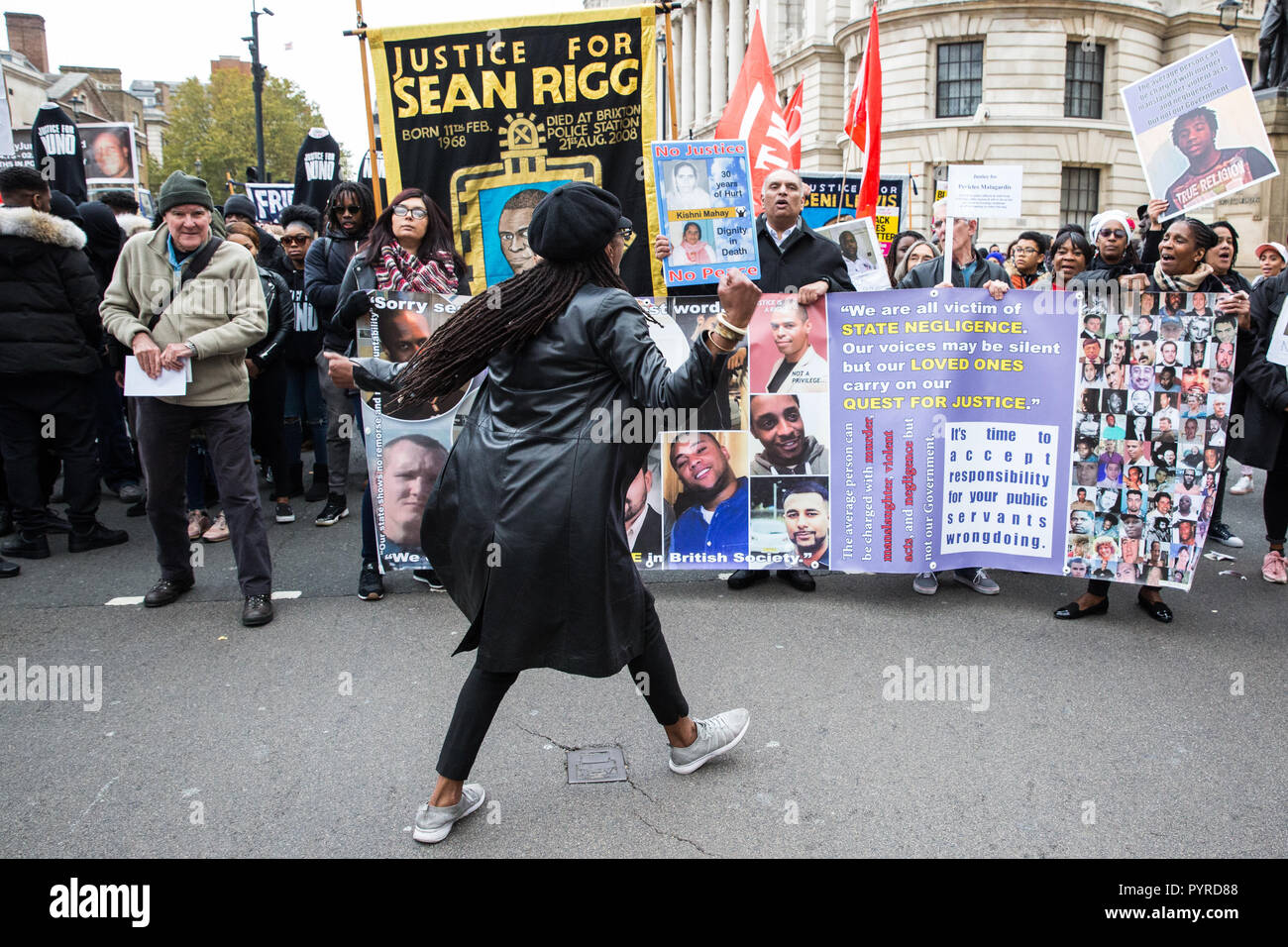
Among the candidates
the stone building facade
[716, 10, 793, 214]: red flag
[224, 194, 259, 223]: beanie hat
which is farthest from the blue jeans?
the stone building facade

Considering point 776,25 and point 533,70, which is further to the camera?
point 776,25

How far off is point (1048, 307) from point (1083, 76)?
35.4 meters

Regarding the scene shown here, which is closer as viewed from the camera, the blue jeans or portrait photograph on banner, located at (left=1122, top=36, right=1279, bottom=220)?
portrait photograph on banner, located at (left=1122, top=36, right=1279, bottom=220)

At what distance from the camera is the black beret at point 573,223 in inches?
109

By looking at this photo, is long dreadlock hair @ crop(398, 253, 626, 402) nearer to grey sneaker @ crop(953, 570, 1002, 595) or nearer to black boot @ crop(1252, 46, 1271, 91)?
grey sneaker @ crop(953, 570, 1002, 595)

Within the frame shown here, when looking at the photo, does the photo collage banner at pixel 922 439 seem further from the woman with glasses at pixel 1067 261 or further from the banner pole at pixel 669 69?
the woman with glasses at pixel 1067 261

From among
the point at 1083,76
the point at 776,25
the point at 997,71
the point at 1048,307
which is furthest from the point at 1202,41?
the point at 1048,307

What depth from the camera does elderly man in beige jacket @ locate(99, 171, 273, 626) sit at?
4836mm

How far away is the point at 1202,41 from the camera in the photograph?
34906 mm

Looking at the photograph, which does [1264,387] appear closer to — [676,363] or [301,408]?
[676,363]

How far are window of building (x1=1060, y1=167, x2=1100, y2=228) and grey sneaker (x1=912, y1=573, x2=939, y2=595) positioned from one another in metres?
33.7

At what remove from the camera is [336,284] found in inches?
246

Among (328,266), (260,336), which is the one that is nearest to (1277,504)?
(260,336)

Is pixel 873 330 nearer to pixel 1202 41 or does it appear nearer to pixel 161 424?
pixel 161 424
